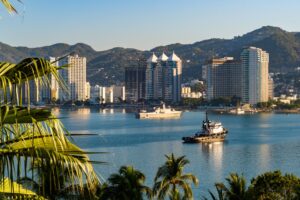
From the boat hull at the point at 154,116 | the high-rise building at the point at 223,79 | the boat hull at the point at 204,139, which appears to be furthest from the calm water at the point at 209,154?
the high-rise building at the point at 223,79

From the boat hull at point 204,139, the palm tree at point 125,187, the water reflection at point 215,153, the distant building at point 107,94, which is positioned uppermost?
the distant building at point 107,94

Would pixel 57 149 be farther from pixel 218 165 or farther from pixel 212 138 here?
pixel 212 138

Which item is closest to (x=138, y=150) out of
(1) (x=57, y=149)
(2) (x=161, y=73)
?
(1) (x=57, y=149)

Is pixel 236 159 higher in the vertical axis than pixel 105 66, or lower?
lower

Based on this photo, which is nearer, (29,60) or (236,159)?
(29,60)

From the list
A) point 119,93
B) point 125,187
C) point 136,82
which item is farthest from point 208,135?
point 119,93

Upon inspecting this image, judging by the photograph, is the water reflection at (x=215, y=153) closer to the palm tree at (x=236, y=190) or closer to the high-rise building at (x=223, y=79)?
the palm tree at (x=236, y=190)
